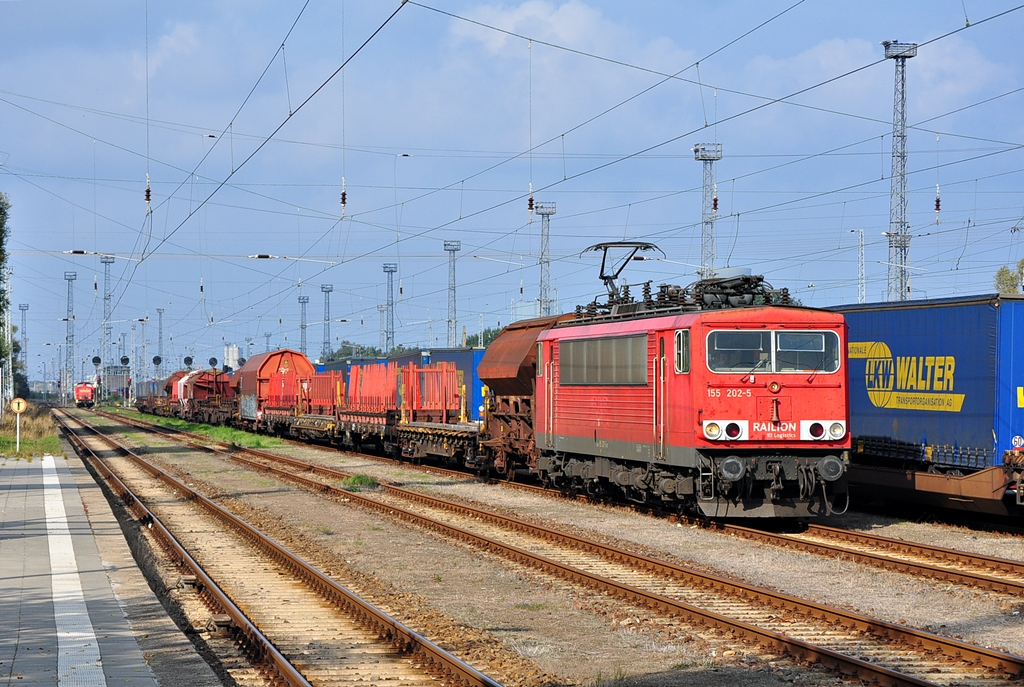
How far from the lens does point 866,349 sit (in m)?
19.6

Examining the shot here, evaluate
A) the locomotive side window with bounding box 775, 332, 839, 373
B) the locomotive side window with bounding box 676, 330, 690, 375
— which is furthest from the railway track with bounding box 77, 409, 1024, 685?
the locomotive side window with bounding box 775, 332, 839, 373

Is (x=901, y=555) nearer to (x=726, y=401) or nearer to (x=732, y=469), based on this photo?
(x=732, y=469)

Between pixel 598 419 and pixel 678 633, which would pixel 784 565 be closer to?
pixel 678 633

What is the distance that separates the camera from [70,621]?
10523 mm

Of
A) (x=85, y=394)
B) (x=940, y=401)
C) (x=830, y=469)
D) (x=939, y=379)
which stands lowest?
(x=830, y=469)

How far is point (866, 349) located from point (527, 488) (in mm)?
8673

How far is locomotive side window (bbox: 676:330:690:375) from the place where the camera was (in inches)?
675

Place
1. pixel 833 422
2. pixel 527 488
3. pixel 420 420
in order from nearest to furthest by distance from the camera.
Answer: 1. pixel 833 422
2. pixel 527 488
3. pixel 420 420

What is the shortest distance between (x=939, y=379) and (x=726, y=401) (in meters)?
3.66

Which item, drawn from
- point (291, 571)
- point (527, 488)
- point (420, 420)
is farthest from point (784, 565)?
point (420, 420)

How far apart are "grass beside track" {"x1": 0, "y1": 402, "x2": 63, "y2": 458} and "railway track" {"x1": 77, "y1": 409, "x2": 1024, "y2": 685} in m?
26.2

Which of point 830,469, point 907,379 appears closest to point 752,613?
point 830,469

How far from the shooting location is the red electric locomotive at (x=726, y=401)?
1683cm

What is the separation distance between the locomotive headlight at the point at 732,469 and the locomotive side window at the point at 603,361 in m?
2.48
